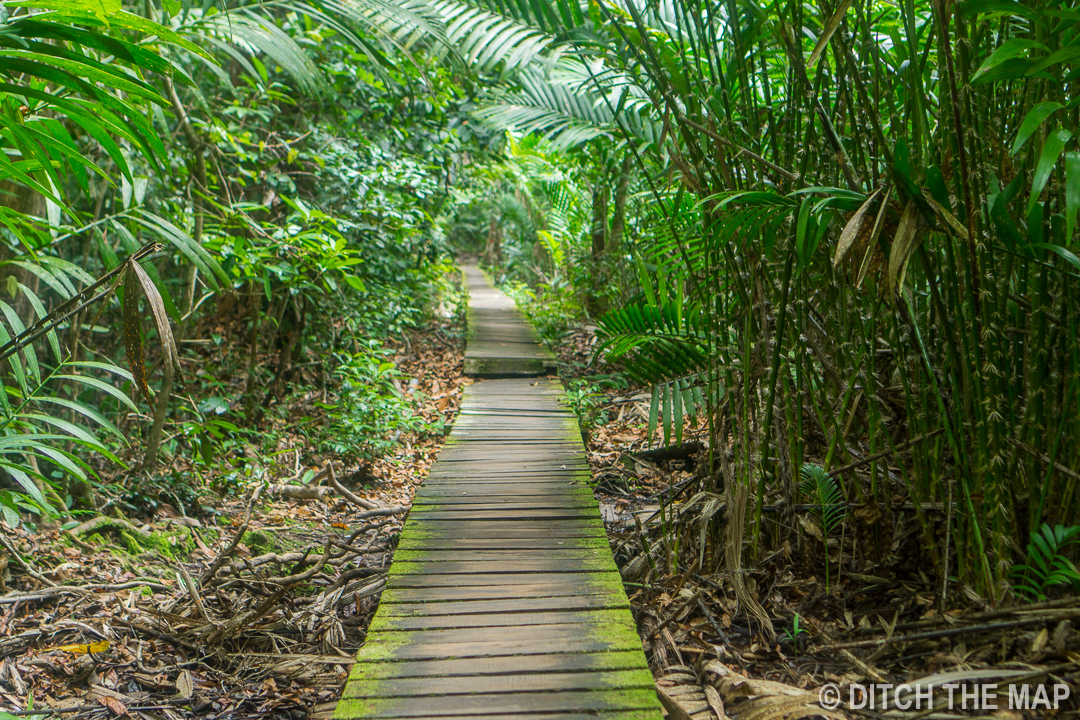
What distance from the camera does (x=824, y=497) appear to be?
1768 mm

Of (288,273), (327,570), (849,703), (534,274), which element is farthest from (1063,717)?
(534,274)

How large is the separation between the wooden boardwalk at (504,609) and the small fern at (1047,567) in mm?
788

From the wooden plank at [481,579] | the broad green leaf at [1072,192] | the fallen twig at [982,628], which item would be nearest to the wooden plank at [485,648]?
the wooden plank at [481,579]

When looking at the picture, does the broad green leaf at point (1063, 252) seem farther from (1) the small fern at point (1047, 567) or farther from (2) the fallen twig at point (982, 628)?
(2) the fallen twig at point (982, 628)

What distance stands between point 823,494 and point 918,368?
376 millimetres

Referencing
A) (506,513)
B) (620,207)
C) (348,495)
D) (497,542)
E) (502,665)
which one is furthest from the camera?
(620,207)

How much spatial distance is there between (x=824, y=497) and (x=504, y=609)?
0.84m

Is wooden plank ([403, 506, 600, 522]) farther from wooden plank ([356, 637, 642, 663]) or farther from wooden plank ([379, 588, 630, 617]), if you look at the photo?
wooden plank ([356, 637, 642, 663])

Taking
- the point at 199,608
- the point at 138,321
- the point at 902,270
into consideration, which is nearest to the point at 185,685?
the point at 199,608

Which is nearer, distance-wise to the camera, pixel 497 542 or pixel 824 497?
pixel 824 497

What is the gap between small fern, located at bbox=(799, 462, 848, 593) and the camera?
1.78 meters

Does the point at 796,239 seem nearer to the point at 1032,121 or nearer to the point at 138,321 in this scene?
the point at 1032,121

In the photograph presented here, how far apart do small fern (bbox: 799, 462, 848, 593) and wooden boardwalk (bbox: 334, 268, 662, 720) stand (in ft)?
1.80

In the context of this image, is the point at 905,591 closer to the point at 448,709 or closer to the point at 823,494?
the point at 823,494
